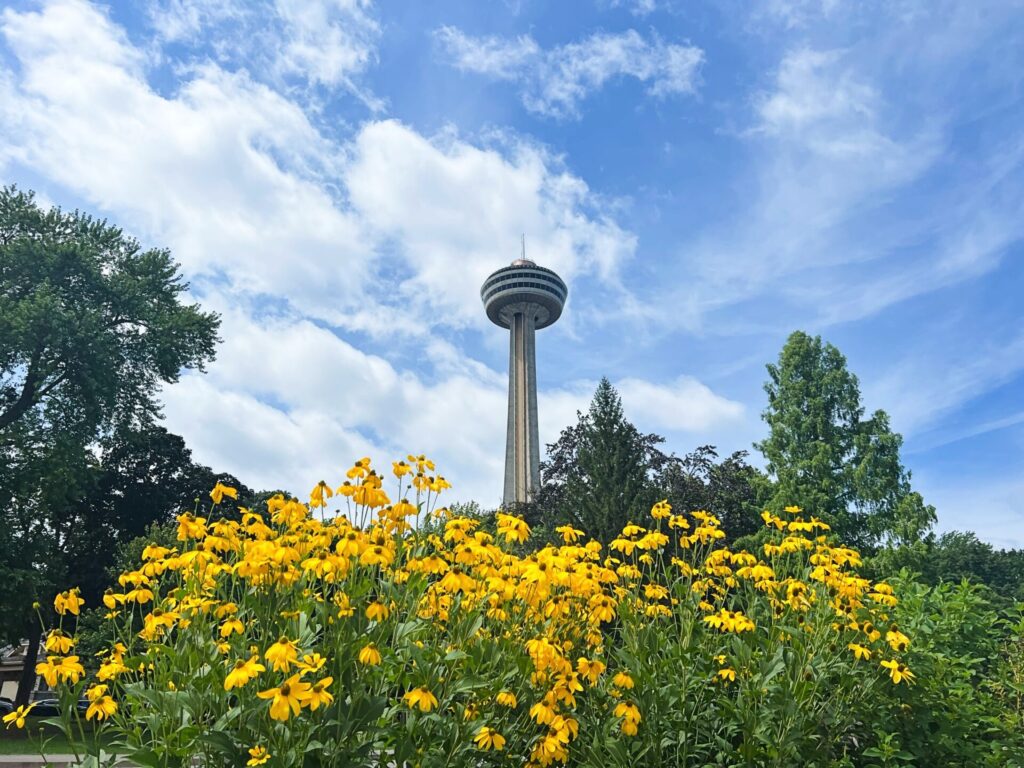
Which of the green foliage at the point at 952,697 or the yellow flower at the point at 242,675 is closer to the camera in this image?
the yellow flower at the point at 242,675

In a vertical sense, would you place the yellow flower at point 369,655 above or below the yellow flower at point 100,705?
above

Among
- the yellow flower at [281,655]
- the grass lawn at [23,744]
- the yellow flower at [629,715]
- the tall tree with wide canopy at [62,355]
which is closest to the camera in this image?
the yellow flower at [281,655]

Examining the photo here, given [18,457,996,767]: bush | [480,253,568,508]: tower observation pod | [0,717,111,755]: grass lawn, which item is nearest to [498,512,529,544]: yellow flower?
[18,457,996,767]: bush

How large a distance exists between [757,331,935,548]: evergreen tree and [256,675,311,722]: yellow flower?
16.6 m

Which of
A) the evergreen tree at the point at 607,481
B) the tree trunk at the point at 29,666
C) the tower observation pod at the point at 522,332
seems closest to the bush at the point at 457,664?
the evergreen tree at the point at 607,481

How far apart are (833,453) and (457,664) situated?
680 inches

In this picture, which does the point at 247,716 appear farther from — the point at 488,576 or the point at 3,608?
the point at 3,608

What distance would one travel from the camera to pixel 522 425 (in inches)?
2334

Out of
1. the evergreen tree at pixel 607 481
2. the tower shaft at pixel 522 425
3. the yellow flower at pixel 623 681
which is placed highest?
the tower shaft at pixel 522 425

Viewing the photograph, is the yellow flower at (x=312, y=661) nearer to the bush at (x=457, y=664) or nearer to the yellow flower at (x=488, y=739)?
the bush at (x=457, y=664)

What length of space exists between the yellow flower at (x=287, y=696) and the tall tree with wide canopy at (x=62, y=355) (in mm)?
16445

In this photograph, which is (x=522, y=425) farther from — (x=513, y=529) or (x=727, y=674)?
(x=727, y=674)

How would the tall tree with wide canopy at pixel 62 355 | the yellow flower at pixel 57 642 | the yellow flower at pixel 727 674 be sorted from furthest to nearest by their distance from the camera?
the tall tree with wide canopy at pixel 62 355 → the yellow flower at pixel 727 674 → the yellow flower at pixel 57 642

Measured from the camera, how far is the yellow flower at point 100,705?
300cm
